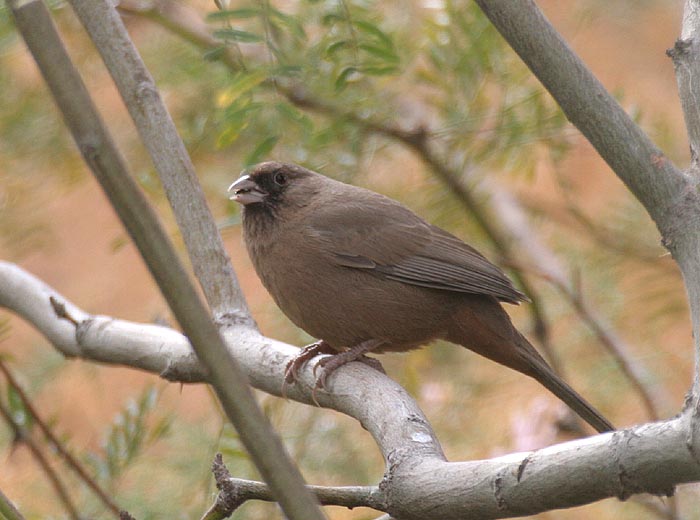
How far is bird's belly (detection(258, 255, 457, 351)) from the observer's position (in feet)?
13.3

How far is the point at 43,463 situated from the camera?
314 centimetres

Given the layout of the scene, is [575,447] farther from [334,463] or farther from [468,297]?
[334,463]

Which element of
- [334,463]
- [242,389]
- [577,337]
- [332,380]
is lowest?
[242,389]

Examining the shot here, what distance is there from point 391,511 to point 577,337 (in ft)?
13.2

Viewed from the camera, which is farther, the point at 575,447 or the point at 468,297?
the point at 468,297

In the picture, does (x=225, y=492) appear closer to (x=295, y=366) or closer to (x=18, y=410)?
(x=295, y=366)

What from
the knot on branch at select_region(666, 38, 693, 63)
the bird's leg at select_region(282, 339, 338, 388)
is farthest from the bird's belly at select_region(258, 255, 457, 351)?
the knot on branch at select_region(666, 38, 693, 63)

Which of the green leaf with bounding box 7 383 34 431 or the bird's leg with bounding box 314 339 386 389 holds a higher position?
the bird's leg with bounding box 314 339 386 389

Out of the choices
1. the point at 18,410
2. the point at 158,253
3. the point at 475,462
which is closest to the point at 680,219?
the point at 475,462

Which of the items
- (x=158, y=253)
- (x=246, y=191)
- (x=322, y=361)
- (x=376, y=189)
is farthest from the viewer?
(x=376, y=189)

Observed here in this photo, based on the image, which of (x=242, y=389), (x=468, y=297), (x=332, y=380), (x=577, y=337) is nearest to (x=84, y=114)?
(x=242, y=389)

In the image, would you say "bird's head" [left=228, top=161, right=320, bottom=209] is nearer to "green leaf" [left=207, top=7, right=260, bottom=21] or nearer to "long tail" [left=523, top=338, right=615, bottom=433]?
"green leaf" [left=207, top=7, right=260, bottom=21]

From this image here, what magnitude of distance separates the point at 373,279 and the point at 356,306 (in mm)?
192

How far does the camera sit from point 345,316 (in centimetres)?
403
